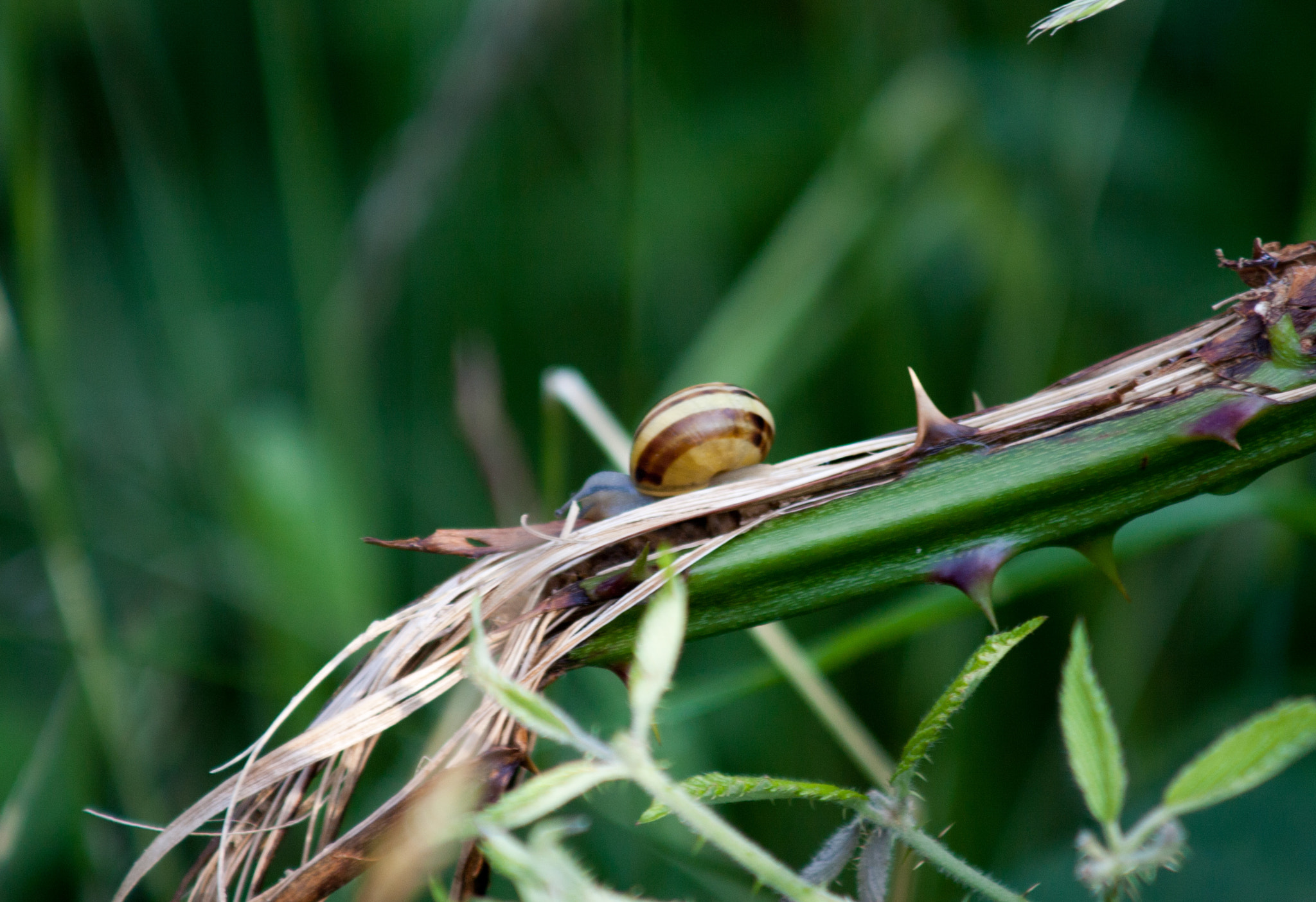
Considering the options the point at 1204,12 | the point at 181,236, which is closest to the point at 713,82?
A: the point at 1204,12

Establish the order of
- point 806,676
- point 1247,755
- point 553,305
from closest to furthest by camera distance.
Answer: point 1247,755 → point 806,676 → point 553,305

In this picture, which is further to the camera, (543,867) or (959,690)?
(959,690)

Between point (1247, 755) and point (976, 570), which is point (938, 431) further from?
point (1247, 755)

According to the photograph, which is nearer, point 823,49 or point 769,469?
point 769,469

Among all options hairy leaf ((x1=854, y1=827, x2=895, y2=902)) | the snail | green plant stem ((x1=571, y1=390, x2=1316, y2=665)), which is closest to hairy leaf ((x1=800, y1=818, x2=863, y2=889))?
hairy leaf ((x1=854, y1=827, x2=895, y2=902))

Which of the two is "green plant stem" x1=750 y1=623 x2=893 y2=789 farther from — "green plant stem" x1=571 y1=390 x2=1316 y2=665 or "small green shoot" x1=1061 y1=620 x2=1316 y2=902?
"small green shoot" x1=1061 y1=620 x2=1316 y2=902

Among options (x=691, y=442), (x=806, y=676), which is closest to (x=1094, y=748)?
(x=806, y=676)

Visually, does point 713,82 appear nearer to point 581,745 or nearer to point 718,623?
point 718,623

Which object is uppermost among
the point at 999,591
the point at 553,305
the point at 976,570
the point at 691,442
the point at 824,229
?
the point at 553,305
